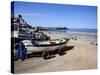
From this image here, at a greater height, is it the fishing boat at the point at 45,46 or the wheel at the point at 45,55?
the fishing boat at the point at 45,46

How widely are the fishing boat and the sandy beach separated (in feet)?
0.17

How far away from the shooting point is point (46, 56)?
2320 millimetres

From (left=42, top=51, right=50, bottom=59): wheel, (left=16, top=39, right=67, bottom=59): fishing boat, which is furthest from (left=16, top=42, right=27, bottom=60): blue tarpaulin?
(left=42, top=51, right=50, bottom=59): wheel

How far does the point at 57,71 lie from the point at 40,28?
517 millimetres

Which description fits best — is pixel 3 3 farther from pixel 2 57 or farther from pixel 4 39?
pixel 2 57

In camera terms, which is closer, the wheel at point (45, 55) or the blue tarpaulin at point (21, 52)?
the blue tarpaulin at point (21, 52)

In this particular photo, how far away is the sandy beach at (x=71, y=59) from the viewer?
7.38 ft

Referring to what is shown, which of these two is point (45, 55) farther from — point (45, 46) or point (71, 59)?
point (71, 59)

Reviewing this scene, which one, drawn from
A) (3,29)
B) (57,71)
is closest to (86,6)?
(57,71)

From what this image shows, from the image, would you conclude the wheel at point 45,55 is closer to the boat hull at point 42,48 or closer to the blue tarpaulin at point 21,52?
the boat hull at point 42,48

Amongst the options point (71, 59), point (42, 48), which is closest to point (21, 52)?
point (42, 48)

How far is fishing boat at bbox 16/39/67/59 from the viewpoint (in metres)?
2.24

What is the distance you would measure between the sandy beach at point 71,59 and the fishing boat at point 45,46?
0.05 m

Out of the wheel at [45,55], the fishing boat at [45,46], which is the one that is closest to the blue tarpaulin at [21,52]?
the fishing boat at [45,46]
